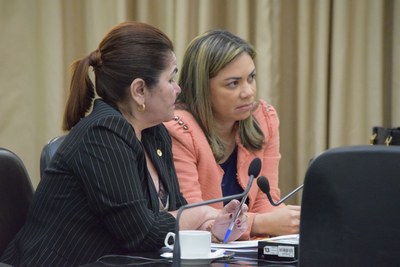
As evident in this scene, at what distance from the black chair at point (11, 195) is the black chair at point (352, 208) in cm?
111

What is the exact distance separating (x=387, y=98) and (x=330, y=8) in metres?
0.52

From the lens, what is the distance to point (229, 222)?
218 cm

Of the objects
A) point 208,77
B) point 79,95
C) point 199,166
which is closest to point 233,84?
point 208,77

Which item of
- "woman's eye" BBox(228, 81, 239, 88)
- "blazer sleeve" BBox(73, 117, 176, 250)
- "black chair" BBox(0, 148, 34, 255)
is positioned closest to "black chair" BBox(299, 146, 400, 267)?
"blazer sleeve" BBox(73, 117, 176, 250)

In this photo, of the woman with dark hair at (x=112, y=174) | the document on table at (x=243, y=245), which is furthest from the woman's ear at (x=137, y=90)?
the document on table at (x=243, y=245)

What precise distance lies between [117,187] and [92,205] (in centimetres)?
10

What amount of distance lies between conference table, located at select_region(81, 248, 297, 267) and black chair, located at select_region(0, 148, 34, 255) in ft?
1.51

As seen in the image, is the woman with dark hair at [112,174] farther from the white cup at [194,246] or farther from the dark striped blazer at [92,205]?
the white cup at [194,246]

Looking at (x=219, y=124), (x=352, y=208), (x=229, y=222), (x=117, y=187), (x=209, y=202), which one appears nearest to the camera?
(x=352, y=208)

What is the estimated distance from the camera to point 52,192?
7.11 ft

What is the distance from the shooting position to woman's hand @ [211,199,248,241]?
7.15 ft

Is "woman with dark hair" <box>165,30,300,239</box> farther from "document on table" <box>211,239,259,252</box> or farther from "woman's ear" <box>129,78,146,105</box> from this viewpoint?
"document on table" <box>211,239,259,252</box>

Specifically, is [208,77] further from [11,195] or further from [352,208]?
[352,208]

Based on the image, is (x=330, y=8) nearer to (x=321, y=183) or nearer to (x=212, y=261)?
(x=212, y=261)
